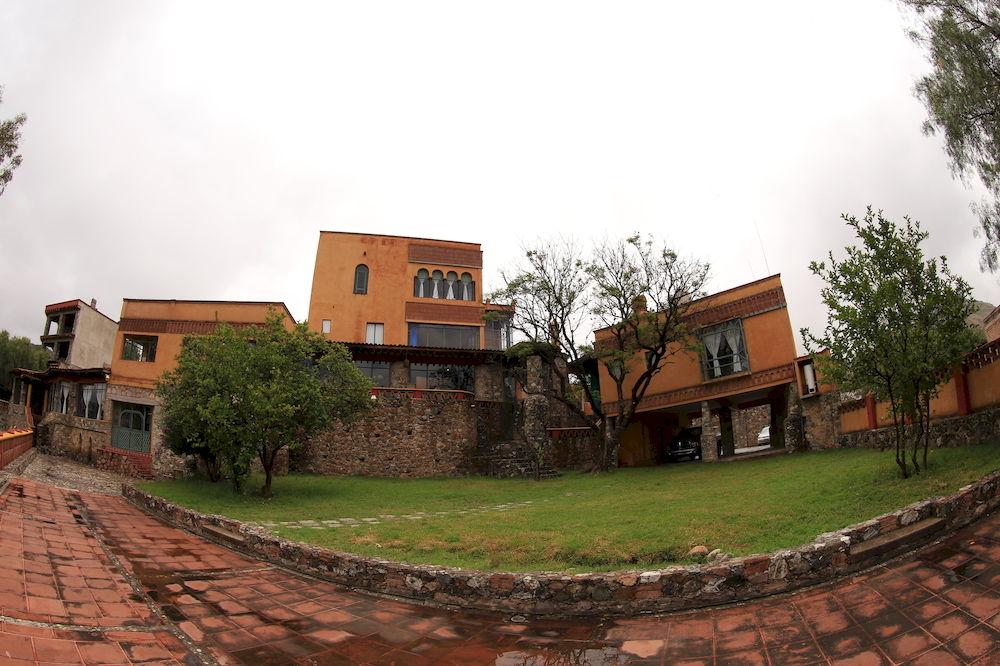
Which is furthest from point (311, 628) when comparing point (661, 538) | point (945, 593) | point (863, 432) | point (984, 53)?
point (863, 432)

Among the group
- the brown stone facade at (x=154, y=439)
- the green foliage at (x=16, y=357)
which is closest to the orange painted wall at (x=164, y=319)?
the brown stone facade at (x=154, y=439)

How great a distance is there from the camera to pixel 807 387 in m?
21.4

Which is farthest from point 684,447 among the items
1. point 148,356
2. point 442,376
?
point 148,356

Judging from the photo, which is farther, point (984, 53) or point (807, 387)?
point (807, 387)

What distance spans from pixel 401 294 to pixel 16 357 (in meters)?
35.2

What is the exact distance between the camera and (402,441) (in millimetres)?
25344

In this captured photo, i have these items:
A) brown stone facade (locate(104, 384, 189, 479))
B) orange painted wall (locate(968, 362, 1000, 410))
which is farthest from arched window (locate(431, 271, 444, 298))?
orange painted wall (locate(968, 362, 1000, 410))

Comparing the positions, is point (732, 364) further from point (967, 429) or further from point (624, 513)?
point (624, 513)

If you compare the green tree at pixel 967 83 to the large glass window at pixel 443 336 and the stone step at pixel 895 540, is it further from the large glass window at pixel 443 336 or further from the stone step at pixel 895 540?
the large glass window at pixel 443 336

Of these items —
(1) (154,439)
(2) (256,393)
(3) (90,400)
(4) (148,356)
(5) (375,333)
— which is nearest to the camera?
(2) (256,393)

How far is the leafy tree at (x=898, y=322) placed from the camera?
9.23m

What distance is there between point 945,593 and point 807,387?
1863 cm

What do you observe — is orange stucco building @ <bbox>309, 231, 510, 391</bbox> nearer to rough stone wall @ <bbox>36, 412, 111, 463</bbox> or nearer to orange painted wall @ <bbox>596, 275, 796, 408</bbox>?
orange painted wall @ <bbox>596, 275, 796, 408</bbox>

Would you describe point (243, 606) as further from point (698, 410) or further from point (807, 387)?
point (698, 410)
